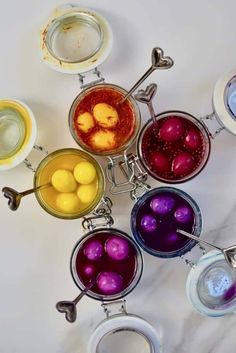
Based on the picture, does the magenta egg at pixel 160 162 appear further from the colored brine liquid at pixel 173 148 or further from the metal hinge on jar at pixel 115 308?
the metal hinge on jar at pixel 115 308

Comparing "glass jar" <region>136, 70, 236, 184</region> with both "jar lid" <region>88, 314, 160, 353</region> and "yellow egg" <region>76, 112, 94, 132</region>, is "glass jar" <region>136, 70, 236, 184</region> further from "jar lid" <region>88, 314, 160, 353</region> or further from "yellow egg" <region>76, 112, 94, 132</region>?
"jar lid" <region>88, 314, 160, 353</region>

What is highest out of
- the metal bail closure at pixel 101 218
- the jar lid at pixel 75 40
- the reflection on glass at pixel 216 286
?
the jar lid at pixel 75 40

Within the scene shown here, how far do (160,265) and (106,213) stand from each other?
0.13 metres

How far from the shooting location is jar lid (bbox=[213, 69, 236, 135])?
112 centimetres

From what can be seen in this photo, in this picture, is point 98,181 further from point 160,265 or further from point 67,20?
point 67,20

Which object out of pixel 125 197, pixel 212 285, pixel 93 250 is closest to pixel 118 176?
pixel 125 197

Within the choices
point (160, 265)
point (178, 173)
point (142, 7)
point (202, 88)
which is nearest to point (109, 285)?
point (160, 265)

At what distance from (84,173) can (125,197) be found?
0.10m

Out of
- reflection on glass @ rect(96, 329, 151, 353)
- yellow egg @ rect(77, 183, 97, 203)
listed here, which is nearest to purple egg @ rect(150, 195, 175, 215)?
yellow egg @ rect(77, 183, 97, 203)

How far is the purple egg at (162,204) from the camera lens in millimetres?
1103

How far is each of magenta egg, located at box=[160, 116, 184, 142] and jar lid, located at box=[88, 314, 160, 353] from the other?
1.02 feet

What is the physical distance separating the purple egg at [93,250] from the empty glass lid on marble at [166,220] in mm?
67

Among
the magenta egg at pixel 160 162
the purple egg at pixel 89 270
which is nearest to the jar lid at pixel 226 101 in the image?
the magenta egg at pixel 160 162

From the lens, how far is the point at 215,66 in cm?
117
